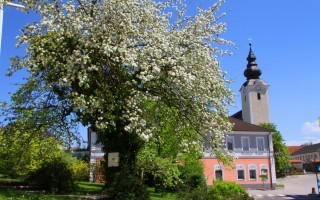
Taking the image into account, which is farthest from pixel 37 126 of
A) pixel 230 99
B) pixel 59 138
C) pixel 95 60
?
pixel 230 99

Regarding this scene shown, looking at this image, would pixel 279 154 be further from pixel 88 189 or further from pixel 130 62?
pixel 130 62

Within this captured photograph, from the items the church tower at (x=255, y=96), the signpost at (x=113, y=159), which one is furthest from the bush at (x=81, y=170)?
the church tower at (x=255, y=96)

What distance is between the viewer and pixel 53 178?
17.6m

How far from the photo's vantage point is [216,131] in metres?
15.5

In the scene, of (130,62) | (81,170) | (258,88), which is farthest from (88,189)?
(258,88)

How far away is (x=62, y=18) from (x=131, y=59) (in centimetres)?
285

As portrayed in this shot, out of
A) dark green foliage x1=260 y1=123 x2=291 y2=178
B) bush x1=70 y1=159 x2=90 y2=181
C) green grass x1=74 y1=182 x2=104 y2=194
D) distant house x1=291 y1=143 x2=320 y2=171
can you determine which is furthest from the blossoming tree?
distant house x1=291 y1=143 x2=320 y2=171

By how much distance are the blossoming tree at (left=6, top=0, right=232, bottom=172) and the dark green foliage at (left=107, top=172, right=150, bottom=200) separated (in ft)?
8.34

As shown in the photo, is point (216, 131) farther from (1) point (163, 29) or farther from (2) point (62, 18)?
(2) point (62, 18)

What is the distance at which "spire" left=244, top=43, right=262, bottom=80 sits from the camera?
287 feet

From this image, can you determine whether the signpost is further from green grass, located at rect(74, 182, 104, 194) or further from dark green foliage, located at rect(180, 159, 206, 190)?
dark green foliage, located at rect(180, 159, 206, 190)

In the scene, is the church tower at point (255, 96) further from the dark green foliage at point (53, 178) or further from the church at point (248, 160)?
the dark green foliage at point (53, 178)

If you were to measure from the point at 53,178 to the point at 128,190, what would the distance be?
4383 mm

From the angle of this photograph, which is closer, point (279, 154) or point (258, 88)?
point (279, 154)
